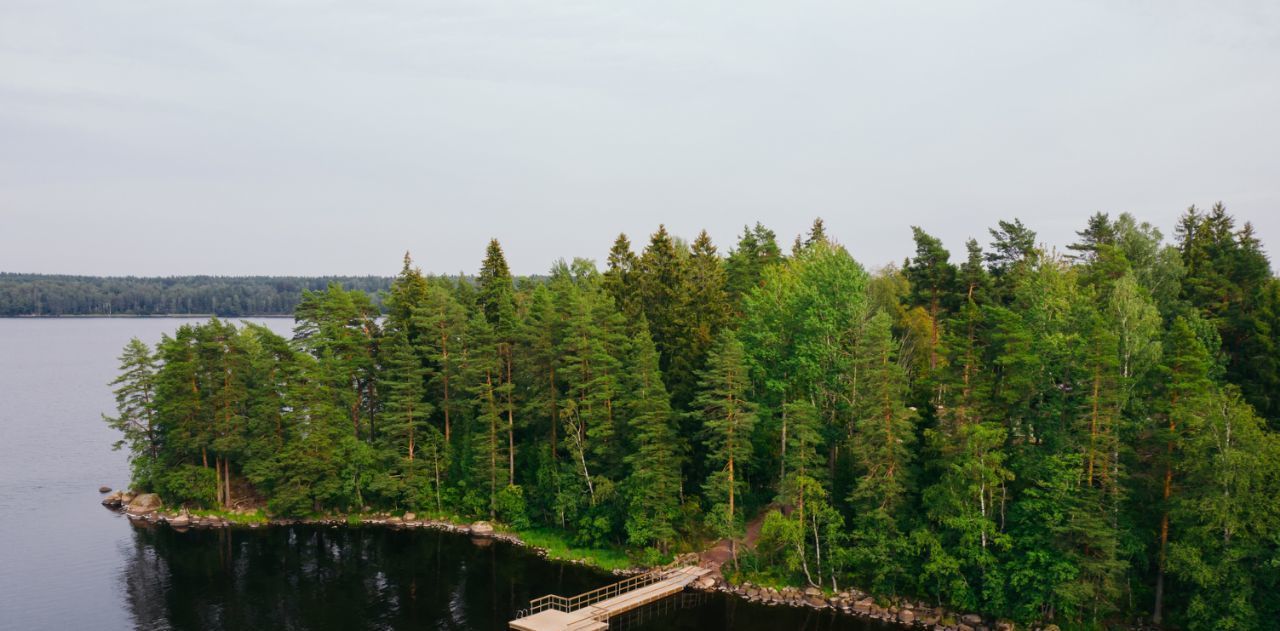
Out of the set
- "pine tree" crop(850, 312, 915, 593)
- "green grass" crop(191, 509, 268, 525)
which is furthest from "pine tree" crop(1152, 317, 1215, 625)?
"green grass" crop(191, 509, 268, 525)

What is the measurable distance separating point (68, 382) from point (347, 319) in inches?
4301

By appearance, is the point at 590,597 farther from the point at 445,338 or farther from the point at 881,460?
the point at 445,338

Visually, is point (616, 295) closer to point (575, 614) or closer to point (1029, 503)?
point (575, 614)

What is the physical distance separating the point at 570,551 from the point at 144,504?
127 feet

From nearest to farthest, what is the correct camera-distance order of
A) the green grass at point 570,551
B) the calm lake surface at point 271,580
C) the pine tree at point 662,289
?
the calm lake surface at point 271,580 → the green grass at point 570,551 → the pine tree at point 662,289

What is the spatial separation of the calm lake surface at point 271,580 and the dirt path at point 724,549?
3961mm

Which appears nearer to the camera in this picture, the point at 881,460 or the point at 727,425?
the point at 881,460

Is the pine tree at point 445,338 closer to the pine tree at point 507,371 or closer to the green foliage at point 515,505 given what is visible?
the pine tree at point 507,371

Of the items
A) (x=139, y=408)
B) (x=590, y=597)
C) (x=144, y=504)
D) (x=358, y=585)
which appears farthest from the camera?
(x=139, y=408)

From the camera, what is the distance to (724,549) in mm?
53406

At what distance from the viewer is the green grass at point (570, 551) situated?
2116 inches

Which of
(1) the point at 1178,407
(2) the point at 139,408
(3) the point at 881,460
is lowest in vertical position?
(3) the point at 881,460

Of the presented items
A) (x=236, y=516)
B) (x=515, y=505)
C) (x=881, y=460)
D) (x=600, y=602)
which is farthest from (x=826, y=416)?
(x=236, y=516)

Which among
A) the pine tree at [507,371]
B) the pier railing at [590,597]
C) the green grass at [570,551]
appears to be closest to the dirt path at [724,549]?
the pier railing at [590,597]
